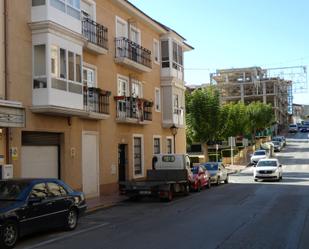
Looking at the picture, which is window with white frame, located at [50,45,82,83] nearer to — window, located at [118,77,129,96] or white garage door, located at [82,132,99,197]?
white garage door, located at [82,132,99,197]

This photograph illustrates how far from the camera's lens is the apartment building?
1884 centimetres

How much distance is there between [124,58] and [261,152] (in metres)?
31.0

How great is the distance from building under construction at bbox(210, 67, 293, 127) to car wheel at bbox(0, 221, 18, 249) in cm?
12220

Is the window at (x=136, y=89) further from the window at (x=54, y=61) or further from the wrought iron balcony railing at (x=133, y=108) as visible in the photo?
the window at (x=54, y=61)

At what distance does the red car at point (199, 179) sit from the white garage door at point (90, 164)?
5136 millimetres

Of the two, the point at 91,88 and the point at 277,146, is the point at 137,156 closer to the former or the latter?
the point at 91,88

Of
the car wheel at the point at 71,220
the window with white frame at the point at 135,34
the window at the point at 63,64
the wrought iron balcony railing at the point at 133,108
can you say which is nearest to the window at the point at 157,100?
the wrought iron balcony railing at the point at 133,108

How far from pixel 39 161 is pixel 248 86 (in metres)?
119

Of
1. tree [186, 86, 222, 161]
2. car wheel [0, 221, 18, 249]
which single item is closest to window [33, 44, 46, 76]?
car wheel [0, 221, 18, 249]

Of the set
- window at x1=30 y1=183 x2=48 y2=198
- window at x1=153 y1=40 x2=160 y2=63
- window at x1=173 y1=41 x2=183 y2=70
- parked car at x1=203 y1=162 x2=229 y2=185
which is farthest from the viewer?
window at x1=173 y1=41 x2=183 y2=70

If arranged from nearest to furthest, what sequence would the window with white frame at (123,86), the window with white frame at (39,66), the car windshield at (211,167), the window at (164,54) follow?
the window with white frame at (39,66), the window with white frame at (123,86), the car windshield at (211,167), the window at (164,54)

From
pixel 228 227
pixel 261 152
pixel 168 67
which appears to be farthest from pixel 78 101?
pixel 261 152

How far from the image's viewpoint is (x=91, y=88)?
23000mm

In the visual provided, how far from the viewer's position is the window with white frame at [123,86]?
27547mm
